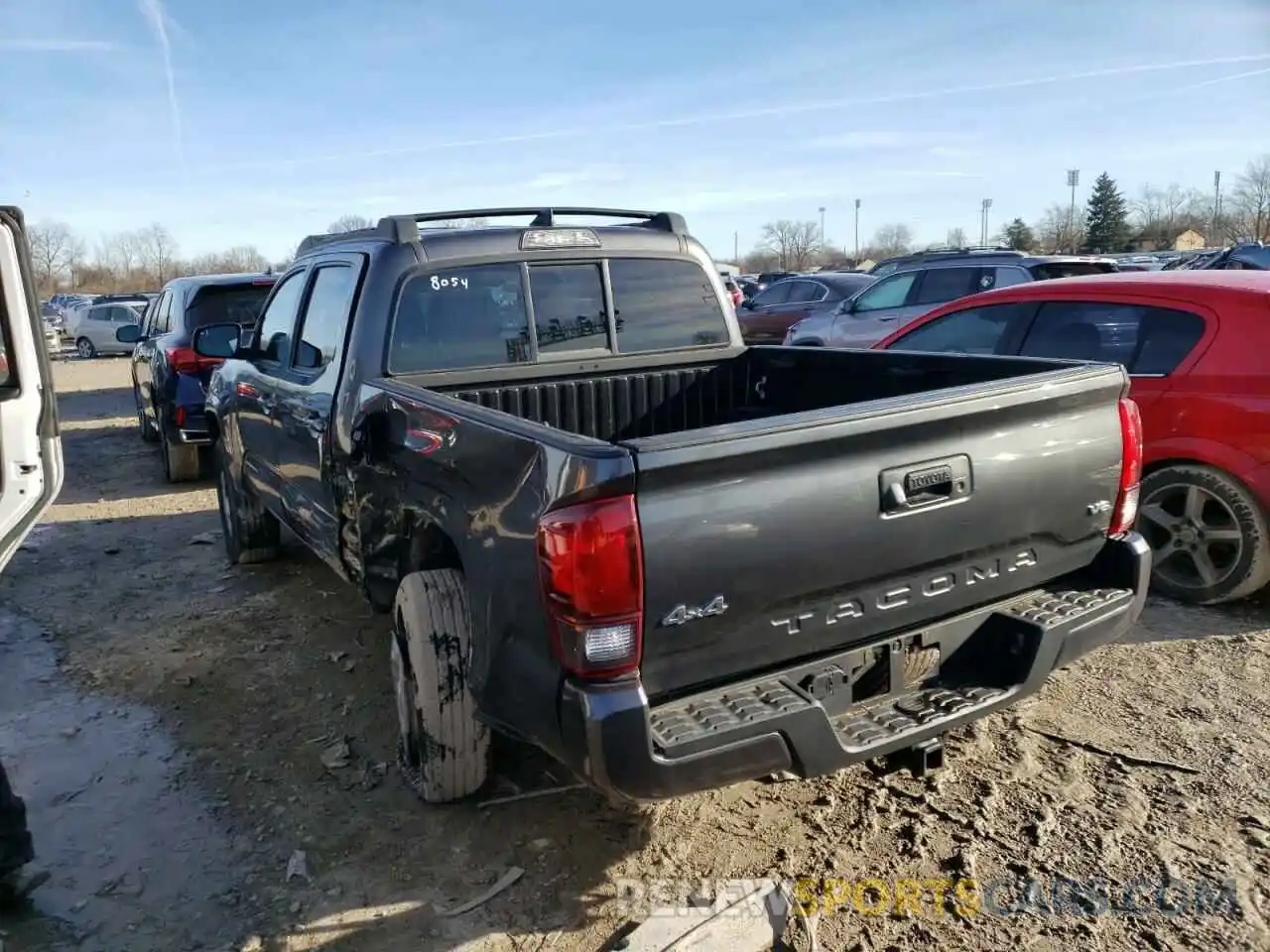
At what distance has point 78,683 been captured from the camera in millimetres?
4703

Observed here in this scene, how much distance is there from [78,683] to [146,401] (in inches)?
268

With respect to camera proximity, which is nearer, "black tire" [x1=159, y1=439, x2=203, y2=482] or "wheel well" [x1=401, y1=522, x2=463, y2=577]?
"wheel well" [x1=401, y1=522, x2=463, y2=577]

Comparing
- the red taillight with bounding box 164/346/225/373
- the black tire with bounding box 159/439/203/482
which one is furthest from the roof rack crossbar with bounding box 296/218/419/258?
the black tire with bounding box 159/439/203/482

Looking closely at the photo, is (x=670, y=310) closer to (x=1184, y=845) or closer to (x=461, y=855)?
(x=461, y=855)

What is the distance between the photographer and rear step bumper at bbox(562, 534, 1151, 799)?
94.9 inches

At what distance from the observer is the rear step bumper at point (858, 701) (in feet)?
7.91

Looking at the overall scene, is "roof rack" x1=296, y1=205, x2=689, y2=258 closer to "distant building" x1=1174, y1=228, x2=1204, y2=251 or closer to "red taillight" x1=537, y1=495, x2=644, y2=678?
"red taillight" x1=537, y1=495, x2=644, y2=678

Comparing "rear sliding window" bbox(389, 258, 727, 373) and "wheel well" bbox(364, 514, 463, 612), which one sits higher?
"rear sliding window" bbox(389, 258, 727, 373)

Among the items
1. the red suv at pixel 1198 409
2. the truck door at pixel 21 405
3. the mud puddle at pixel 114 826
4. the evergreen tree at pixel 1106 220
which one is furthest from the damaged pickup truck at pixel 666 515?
the evergreen tree at pixel 1106 220

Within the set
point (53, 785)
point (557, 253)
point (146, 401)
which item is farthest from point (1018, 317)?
point (146, 401)

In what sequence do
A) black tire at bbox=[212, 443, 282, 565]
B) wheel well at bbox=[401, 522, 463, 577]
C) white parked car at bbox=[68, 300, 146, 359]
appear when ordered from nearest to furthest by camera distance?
wheel well at bbox=[401, 522, 463, 577] < black tire at bbox=[212, 443, 282, 565] < white parked car at bbox=[68, 300, 146, 359]

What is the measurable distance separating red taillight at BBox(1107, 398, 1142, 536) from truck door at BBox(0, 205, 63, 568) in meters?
3.35

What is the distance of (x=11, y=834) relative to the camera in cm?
291

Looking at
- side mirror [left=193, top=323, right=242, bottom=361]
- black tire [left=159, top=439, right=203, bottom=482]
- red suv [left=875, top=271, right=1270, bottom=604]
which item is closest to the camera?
red suv [left=875, top=271, right=1270, bottom=604]
